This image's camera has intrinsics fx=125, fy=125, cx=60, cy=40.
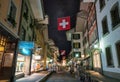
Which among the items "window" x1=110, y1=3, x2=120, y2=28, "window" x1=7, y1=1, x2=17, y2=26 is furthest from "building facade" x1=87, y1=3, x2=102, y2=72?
"window" x1=7, y1=1, x2=17, y2=26

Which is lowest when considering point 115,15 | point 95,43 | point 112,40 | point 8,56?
point 8,56

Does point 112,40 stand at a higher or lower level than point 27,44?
higher

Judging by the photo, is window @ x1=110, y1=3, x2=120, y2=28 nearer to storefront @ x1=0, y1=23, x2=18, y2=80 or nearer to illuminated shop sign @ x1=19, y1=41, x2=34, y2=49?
illuminated shop sign @ x1=19, y1=41, x2=34, y2=49

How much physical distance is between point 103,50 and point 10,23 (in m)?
12.3

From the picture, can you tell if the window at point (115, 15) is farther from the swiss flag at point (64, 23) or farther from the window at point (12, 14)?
the window at point (12, 14)

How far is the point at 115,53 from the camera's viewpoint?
13.2 metres

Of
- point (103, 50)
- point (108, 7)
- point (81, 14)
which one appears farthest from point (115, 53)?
point (81, 14)

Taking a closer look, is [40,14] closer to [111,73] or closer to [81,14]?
[81,14]

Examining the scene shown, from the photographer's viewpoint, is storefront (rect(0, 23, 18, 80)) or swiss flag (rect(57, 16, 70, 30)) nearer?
storefront (rect(0, 23, 18, 80))

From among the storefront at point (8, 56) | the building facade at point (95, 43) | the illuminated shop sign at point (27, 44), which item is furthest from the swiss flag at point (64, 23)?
the building facade at point (95, 43)

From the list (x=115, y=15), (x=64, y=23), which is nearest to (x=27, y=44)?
(x=64, y=23)

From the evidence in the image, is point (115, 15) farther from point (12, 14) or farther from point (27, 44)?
point (12, 14)

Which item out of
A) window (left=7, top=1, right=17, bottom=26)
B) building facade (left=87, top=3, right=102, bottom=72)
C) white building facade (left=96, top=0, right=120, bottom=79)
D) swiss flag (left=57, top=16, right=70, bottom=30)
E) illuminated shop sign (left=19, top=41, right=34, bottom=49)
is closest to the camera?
window (left=7, top=1, right=17, bottom=26)

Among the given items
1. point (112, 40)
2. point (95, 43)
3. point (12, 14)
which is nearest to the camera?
point (12, 14)
